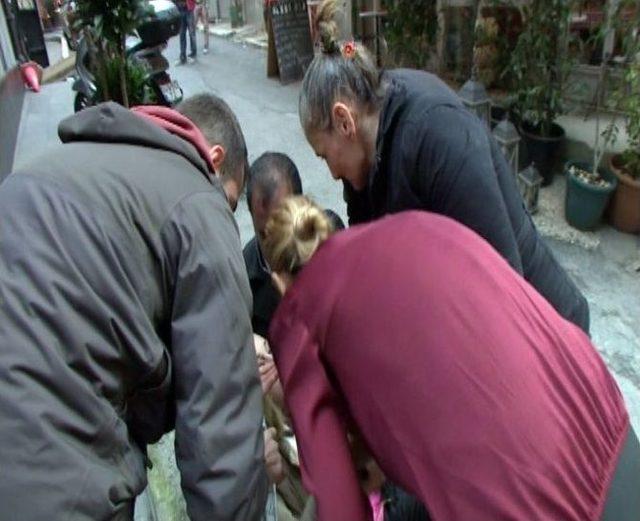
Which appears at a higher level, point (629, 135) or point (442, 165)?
point (442, 165)

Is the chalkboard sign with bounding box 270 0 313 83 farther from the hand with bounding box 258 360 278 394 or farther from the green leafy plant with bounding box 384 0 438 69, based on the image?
the hand with bounding box 258 360 278 394

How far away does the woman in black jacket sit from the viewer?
1469 millimetres

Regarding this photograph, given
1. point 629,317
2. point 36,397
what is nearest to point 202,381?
point 36,397

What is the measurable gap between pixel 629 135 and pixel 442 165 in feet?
8.82

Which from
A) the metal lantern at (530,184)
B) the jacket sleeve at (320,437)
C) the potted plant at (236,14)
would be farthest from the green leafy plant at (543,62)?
the potted plant at (236,14)

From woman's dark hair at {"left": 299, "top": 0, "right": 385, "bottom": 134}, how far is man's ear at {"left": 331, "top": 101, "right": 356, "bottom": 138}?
0.05 feet

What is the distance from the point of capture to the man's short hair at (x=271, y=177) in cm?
199

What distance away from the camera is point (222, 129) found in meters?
1.53

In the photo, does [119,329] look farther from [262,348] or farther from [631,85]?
[631,85]

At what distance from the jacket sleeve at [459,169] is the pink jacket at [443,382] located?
343 millimetres

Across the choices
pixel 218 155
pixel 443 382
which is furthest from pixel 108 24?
pixel 443 382

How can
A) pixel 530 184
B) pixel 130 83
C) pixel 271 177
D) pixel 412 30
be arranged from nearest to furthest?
pixel 271 177 < pixel 530 184 < pixel 130 83 < pixel 412 30

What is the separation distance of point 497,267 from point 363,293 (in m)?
0.25


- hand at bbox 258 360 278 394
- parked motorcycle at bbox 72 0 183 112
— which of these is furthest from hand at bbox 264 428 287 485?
parked motorcycle at bbox 72 0 183 112
